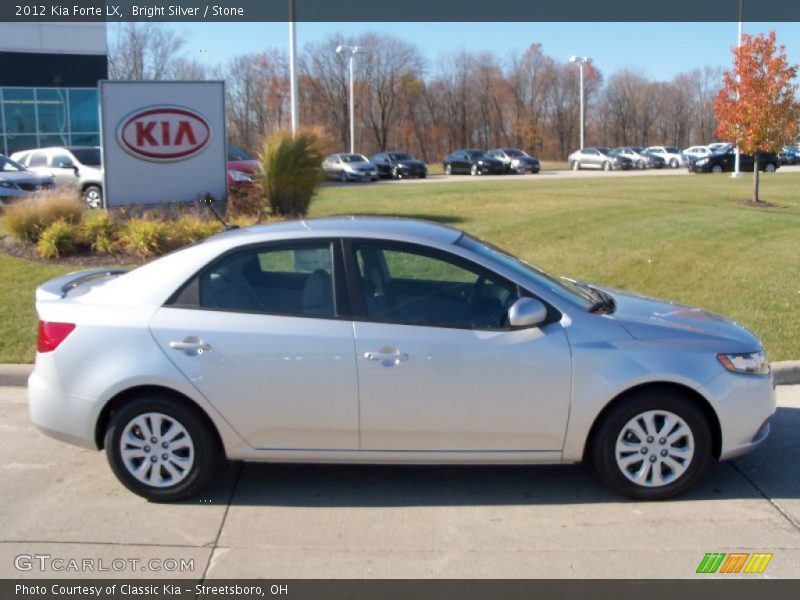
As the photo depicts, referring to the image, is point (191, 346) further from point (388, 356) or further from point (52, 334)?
point (388, 356)

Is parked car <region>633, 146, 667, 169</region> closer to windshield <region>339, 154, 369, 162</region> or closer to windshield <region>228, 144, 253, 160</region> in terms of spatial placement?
windshield <region>339, 154, 369, 162</region>

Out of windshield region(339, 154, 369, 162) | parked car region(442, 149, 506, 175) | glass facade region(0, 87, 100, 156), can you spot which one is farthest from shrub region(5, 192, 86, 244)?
parked car region(442, 149, 506, 175)

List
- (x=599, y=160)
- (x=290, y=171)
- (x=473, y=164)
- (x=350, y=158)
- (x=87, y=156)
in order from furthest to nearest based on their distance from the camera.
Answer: (x=599, y=160) < (x=473, y=164) < (x=350, y=158) < (x=87, y=156) < (x=290, y=171)

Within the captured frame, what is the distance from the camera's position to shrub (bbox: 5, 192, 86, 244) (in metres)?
13.0

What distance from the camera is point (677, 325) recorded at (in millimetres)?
5289

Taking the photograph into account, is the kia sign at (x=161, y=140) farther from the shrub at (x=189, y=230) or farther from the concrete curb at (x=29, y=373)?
the concrete curb at (x=29, y=373)

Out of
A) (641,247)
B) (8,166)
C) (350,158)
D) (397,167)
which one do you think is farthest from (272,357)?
(397,167)

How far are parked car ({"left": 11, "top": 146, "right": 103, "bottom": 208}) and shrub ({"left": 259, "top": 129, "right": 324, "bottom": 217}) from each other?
7.91 meters

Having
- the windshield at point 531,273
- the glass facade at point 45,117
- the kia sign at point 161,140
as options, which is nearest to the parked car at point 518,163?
the glass facade at point 45,117

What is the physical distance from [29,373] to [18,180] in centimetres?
1488

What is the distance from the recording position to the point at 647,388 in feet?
16.7

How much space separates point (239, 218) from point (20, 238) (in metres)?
3.23
